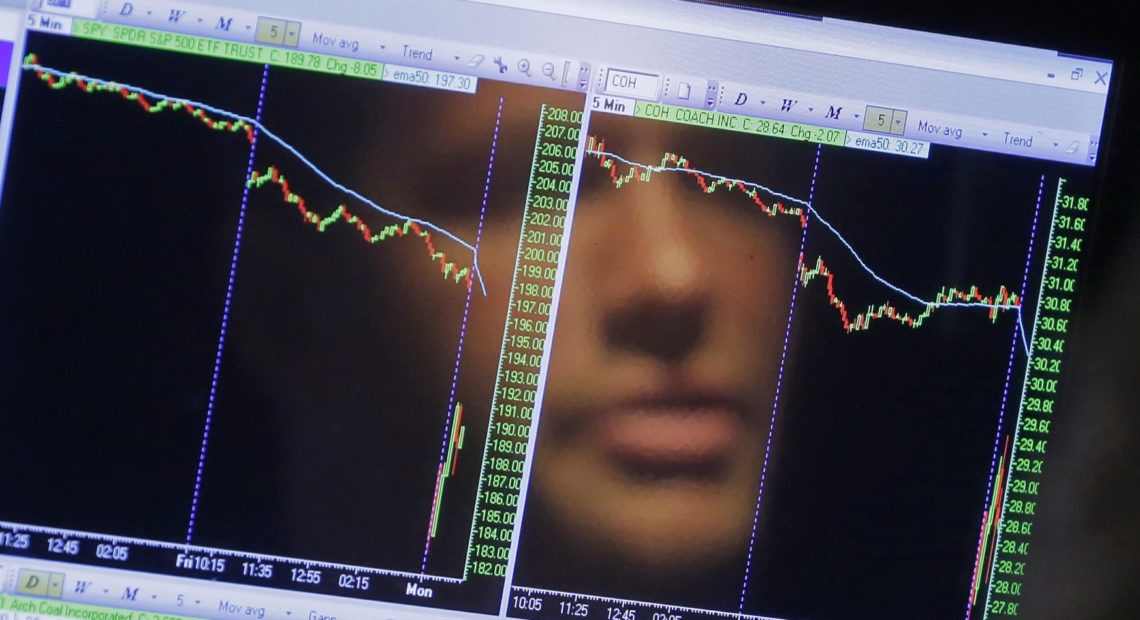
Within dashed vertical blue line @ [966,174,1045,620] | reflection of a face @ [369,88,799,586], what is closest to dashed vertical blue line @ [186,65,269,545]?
reflection of a face @ [369,88,799,586]

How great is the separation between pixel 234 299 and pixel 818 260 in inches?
24.1

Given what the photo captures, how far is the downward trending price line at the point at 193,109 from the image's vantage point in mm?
1089

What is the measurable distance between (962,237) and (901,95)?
165 mm

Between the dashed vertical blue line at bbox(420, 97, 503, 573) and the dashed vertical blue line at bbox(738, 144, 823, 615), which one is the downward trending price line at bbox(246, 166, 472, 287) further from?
the dashed vertical blue line at bbox(738, 144, 823, 615)

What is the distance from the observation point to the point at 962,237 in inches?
44.9

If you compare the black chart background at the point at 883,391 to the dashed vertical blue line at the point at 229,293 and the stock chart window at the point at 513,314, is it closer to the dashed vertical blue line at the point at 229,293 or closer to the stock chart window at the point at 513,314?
the stock chart window at the point at 513,314

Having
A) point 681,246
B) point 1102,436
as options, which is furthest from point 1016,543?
point 681,246

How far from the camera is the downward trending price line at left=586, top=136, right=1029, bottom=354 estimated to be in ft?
3.66

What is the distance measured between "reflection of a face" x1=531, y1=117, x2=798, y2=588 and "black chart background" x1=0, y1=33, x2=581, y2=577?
0.10m

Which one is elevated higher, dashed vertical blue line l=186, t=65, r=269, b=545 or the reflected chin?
dashed vertical blue line l=186, t=65, r=269, b=545

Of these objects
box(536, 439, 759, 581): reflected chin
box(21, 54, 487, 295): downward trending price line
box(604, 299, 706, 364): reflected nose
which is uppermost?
box(21, 54, 487, 295): downward trending price line

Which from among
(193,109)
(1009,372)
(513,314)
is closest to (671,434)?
(513,314)

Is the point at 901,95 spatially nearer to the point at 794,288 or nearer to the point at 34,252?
the point at 794,288

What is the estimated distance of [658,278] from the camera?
1.12 m
